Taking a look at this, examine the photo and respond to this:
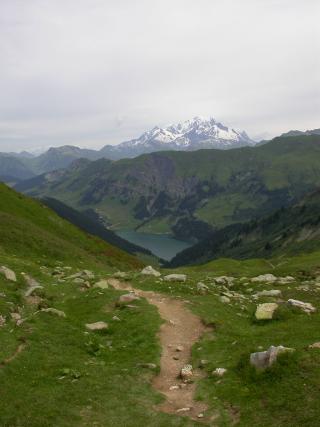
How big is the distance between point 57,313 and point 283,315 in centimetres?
1758

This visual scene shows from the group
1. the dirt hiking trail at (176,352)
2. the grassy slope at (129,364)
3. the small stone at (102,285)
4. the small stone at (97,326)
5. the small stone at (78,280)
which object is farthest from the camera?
the small stone at (78,280)

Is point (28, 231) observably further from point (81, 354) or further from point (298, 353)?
point (298, 353)

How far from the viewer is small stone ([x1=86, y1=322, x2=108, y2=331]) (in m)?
33.2

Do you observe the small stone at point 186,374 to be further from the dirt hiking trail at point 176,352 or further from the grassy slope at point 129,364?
the grassy slope at point 129,364

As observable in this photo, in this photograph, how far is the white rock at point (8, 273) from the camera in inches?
1706

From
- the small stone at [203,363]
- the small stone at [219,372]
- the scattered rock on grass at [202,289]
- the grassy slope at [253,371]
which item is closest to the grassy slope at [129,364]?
the grassy slope at [253,371]

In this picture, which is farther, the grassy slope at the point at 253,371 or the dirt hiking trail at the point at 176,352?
the dirt hiking trail at the point at 176,352

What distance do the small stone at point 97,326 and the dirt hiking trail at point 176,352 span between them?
431 cm

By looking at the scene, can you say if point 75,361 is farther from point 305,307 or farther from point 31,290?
point 305,307

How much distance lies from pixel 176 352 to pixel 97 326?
7060mm

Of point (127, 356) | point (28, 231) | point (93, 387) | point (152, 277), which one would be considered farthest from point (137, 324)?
point (28, 231)

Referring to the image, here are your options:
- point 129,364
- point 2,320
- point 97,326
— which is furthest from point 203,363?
point 2,320

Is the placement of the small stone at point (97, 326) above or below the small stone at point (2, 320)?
below

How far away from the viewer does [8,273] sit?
4428 centimetres
